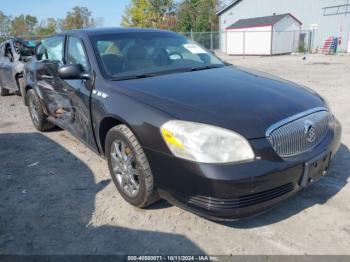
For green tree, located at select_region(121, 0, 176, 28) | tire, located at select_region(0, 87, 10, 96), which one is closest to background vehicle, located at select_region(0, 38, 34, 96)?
tire, located at select_region(0, 87, 10, 96)

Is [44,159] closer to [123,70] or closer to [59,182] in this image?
[59,182]

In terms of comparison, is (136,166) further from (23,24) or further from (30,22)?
(30,22)

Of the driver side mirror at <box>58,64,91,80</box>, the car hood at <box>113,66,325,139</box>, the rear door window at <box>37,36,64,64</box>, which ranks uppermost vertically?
the rear door window at <box>37,36,64,64</box>

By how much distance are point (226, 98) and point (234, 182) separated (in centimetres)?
80

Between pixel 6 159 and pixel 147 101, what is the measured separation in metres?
2.75

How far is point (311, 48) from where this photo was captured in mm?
28734

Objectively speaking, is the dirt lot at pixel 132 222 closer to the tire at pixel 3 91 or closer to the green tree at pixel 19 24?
the tire at pixel 3 91

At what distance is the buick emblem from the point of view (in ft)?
8.40

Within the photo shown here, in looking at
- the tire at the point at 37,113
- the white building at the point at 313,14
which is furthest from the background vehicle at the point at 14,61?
the white building at the point at 313,14

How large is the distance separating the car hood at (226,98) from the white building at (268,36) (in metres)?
25.9

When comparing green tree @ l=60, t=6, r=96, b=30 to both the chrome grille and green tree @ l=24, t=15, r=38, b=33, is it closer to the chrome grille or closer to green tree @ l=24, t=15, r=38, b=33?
green tree @ l=24, t=15, r=38, b=33

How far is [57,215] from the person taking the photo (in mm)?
2988

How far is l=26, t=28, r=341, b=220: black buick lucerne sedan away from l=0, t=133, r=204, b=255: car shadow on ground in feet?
1.17

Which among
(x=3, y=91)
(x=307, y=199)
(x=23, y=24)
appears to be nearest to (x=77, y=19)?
(x=23, y=24)
